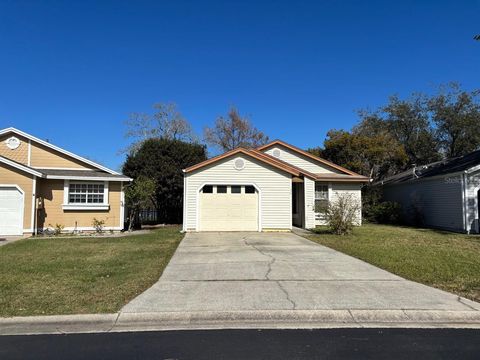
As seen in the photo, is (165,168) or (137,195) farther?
(165,168)

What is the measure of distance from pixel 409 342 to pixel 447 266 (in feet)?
18.7

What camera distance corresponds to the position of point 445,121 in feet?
130

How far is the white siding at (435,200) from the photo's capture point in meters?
19.8

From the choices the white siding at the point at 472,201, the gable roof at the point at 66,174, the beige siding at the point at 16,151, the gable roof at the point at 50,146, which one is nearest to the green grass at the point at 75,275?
the gable roof at the point at 66,174

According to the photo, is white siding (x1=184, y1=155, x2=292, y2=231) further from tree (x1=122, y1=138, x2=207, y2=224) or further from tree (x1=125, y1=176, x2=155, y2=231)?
tree (x1=122, y1=138, x2=207, y2=224)

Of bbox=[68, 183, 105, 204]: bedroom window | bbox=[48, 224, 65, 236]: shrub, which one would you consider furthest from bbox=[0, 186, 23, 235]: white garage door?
bbox=[68, 183, 105, 204]: bedroom window

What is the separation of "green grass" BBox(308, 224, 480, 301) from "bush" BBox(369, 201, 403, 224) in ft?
30.3

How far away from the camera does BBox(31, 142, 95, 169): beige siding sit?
20219mm

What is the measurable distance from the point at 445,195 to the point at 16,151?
22479 mm

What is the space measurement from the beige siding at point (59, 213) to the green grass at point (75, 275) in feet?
14.7

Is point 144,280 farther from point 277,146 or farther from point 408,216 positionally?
point 408,216

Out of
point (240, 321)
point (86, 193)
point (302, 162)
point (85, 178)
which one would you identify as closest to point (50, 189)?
point (86, 193)

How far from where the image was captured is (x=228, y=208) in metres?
19.3

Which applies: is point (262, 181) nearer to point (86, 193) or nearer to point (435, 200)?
point (86, 193)
